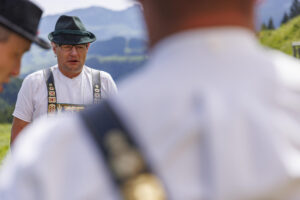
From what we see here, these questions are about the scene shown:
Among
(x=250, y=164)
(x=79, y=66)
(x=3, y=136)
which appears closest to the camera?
(x=250, y=164)

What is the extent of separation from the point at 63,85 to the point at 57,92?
0.09m

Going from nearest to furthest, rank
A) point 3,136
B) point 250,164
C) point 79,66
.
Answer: point 250,164 < point 79,66 < point 3,136

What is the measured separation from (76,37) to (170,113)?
3.86 meters

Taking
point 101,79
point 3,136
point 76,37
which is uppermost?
point 76,37

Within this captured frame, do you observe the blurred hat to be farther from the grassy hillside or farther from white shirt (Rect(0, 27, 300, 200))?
the grassy hillside

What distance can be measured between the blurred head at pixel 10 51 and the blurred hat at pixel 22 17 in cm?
3

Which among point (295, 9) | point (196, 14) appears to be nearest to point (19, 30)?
point (196, 14)

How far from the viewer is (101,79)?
14.7ft

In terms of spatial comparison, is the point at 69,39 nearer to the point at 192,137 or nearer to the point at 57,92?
the point at 57,92

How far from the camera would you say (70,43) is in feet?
15.1

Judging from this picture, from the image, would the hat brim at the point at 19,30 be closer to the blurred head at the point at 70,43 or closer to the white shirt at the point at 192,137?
the white shirt at the point at 192,137

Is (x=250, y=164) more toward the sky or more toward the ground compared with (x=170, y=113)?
more toward the ground

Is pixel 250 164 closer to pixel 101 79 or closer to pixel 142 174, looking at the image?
pixel 142 174

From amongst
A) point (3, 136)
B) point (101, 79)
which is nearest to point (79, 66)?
point (101, 79)
